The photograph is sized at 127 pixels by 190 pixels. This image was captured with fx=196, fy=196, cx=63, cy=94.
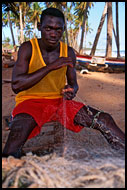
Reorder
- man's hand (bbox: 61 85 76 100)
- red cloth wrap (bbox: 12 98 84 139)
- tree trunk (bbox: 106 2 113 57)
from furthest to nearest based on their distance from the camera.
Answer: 1. tree trunk (bbox: 106 2 113 57)
2. man's hand (bbox: 61 85 76 100)
3. red cloth wrap (bbox: 12 98 84 139)

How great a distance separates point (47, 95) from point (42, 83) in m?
0.14

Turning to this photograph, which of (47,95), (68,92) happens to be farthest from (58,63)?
(47,95)

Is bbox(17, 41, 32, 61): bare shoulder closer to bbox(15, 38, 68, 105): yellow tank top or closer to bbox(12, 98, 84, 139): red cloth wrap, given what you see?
bbox(15, 38, 68, 105): yellow tank top

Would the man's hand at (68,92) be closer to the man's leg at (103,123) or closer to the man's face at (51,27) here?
the man's leg at (103,123)

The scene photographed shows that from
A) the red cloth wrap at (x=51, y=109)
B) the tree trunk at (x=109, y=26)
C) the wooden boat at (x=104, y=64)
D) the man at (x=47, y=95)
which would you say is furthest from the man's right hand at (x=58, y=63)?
the tree trunk at (x=109, y=26)

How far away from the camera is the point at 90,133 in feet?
9.41

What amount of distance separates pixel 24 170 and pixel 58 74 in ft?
4.04

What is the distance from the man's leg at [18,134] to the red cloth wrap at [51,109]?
0.10m

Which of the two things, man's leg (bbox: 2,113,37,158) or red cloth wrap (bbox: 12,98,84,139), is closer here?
man's leg (bbox: 2,113,37,158)

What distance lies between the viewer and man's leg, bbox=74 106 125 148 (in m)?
1.68

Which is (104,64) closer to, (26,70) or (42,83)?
(42,83)

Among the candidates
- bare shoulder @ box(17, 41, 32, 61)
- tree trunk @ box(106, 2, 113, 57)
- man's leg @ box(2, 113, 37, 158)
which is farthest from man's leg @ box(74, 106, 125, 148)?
tree trunk @ box(106, 2, 113, 57)

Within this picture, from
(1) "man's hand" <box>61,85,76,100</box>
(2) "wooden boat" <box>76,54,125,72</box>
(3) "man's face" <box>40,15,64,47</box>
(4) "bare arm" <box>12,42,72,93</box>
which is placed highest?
(2) "wooden boat" <box>76,54,125,72</box>

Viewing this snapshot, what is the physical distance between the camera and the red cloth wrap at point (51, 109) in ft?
5.83
